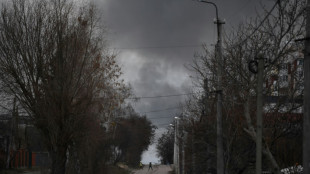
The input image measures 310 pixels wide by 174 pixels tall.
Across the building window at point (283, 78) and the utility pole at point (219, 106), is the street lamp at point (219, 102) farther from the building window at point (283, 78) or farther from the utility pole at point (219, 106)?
the building window at point (283, 78)

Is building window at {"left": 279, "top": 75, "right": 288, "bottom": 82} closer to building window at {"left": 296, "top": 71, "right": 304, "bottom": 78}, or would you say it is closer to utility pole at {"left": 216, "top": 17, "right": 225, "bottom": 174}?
building window at {"left": 296, "top": 71, "right": 304, "bottom": 78}

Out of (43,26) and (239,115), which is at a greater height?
(43,26)

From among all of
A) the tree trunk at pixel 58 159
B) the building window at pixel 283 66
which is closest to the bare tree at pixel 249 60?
the building window at pixel 283 66

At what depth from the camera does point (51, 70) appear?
2858 cm

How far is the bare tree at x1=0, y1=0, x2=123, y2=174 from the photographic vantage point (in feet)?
91.6

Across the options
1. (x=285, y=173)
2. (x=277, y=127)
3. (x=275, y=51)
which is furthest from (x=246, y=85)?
(x=285, y=173)

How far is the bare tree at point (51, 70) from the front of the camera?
27.9 m

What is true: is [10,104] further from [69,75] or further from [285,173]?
[285,173]

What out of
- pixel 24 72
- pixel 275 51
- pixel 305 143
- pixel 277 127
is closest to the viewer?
pixel 305 143

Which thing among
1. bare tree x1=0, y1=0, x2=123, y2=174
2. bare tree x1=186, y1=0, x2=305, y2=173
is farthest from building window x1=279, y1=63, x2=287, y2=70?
bare tree x1=0, y1=0, x2=123, y2=174

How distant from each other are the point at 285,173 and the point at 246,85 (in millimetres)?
6673

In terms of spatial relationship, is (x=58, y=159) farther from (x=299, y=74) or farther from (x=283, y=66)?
(x=299, y=74)

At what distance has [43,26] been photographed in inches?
1134

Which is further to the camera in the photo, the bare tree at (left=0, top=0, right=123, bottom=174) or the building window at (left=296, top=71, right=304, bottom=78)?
the bare tree at (left=0, top=0, right=123, bottom=174)
